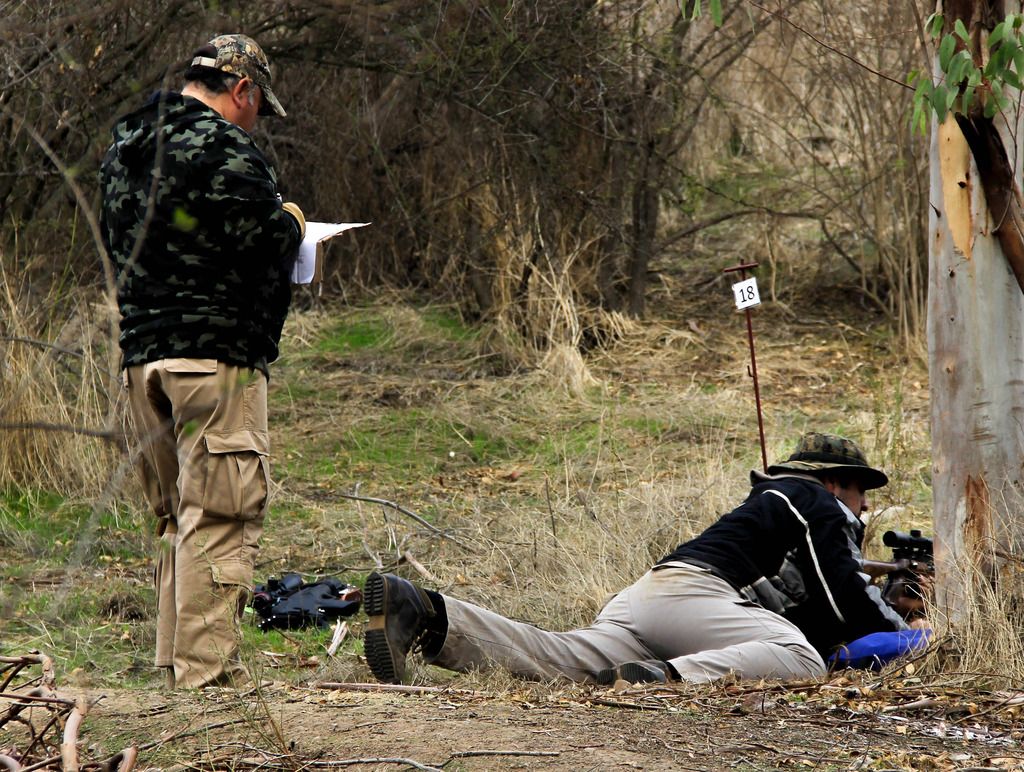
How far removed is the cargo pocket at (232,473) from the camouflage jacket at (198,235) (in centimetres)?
27

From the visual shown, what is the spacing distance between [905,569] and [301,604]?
257 centimetres

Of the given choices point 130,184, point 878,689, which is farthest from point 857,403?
point 130,184

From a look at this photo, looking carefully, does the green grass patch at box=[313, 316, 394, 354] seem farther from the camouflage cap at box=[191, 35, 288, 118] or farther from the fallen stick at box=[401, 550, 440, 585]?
the camouflage cap at box=[191, 35, 288, 118]

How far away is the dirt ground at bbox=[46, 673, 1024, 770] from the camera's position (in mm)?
3354

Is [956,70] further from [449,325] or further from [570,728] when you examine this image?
[449,325]

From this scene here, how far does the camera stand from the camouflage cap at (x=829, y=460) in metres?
5.29

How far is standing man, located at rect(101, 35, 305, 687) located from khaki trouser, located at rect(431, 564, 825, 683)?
796 mm

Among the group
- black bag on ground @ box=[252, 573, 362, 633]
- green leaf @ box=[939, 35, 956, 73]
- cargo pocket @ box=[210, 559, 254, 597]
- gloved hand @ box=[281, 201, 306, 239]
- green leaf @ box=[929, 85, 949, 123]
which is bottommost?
black bag on ground @ box=[252, 573, 362, 633]

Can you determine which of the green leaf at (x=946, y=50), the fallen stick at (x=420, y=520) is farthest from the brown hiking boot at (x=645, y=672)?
the fallen stick at (x=420, y=520)

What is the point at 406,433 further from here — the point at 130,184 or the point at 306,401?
the point at 130,184

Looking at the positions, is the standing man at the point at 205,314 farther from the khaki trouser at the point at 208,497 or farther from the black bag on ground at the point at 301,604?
the black bag on ground at the point at 301,604

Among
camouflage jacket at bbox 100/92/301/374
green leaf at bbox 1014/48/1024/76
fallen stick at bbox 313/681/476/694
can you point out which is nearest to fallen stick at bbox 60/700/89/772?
fallen stick at bbox 313/681/476/694

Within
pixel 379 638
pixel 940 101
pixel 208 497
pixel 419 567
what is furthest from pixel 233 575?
pixel 940 101

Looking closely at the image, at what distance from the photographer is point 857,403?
10000 millimetres
